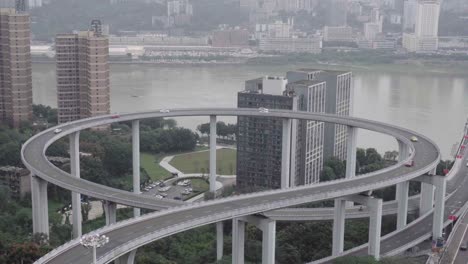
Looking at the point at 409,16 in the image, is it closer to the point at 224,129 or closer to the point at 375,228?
the point at 224,129

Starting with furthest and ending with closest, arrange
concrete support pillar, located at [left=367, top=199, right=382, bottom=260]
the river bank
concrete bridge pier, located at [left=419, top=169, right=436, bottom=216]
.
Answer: the river bank < concrete bridge pier, located at [left=419, top=169, right=436, bottom=216] < concrete support pillar, located at [left=367, top=199, right=382, bottom=260]

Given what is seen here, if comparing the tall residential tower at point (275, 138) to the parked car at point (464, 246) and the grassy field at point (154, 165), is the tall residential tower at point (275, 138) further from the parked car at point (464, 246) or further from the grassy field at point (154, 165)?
the parked car at point (464, 246)

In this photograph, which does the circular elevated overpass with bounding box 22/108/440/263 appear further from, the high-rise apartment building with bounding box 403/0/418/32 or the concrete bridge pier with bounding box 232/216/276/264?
the high-rise apartment building with bounding box 403/0/418/32

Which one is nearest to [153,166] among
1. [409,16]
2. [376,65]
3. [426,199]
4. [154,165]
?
[154,165]

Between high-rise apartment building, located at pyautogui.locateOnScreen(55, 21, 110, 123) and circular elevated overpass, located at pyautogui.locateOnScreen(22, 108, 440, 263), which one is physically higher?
high-rise apartment building, located at pyautogui.locateOnScreen(55, 21, 110, 123)

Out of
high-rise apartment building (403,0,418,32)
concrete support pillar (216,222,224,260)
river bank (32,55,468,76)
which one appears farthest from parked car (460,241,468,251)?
high-rise apartment building (403,0,418,32)

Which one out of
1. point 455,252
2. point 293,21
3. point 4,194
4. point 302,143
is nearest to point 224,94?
point 302,143
